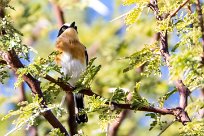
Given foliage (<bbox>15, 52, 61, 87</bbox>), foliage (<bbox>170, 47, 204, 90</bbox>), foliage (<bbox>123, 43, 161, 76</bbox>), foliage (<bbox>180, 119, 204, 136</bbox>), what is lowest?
foliage (<bbox>180, 119, 204, 136</bbox>)

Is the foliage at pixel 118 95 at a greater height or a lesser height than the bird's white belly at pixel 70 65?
lesser

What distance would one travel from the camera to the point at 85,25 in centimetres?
541

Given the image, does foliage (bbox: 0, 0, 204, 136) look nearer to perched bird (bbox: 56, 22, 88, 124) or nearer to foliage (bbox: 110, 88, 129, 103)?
foliage (bbox: 110, 88, 129, 103)

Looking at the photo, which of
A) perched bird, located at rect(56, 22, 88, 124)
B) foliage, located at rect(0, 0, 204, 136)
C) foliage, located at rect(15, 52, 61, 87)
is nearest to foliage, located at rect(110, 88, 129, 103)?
foliage, located at rect(0, 0, 204, 136)

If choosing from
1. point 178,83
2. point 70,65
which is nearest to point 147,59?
point 178,83

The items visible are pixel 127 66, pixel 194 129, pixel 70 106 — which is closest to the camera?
pixel 194 129

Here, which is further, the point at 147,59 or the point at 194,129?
the point at 147,59

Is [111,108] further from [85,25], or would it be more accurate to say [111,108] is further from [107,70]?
[85,25]

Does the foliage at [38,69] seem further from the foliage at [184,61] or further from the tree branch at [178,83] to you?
the foliage at [184,61]

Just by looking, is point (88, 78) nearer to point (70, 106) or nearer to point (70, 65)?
point (70, 106)

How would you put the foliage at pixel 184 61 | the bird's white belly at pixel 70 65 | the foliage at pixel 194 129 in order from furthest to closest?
the bird's white belly at pixel 70 65 → the foliage at pixel 194 129 → the foliage at pixel 184 61

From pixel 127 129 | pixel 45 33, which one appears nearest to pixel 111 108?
pixel 127 129

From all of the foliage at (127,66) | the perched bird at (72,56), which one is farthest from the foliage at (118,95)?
the perched bird at (72,56)

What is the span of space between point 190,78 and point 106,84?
A: 7.11 ft
